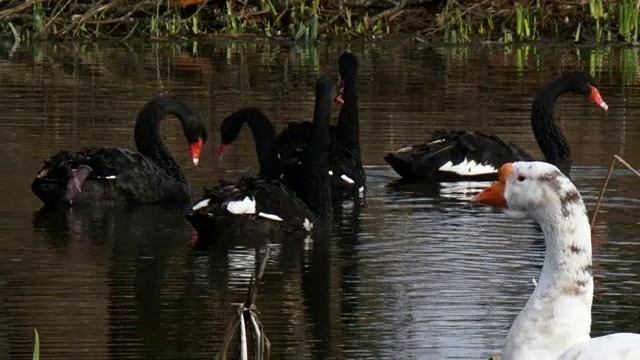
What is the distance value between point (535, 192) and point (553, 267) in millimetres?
271

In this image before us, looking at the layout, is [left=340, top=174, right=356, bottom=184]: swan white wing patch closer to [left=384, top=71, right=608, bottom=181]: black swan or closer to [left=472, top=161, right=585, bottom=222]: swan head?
[left=384, top=71, right=608, bottom=181]: black swan

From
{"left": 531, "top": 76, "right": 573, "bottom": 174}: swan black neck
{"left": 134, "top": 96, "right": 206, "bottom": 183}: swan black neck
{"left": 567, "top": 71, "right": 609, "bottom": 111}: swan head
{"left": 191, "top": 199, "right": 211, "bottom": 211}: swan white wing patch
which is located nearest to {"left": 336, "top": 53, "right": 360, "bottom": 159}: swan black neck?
{"left": 134, "top": 96, "right": 206, "bottom": 183}: swan black neck

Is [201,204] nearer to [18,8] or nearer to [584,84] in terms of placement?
[584,84]

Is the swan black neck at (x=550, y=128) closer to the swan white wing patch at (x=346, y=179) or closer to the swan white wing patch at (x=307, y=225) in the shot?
the swan white wing patch at (x=346, y=179)

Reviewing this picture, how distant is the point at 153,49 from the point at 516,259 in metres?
15.6

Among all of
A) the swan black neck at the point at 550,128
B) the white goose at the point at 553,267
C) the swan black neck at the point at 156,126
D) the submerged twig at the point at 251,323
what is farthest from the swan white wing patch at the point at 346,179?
the submerged twig at the point at 251,323

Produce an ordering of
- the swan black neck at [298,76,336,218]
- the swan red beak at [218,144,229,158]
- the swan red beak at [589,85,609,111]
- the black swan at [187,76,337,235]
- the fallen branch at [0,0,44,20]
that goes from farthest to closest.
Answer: the fallen branch at [0,0,44,20] → the swan red beak at [589,85,609,111] → the swan red beak at [218,144,229,158] → the swan black neck at [298,76,336,218] → the black swan at [187,76,337,235]

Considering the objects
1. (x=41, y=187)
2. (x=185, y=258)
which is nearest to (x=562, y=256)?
(x=185, y=258)

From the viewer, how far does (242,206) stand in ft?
36.9

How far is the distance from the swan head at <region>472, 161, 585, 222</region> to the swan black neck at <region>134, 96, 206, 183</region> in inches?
296

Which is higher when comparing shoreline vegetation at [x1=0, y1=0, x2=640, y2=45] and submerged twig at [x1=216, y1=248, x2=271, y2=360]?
shoreline vegetation at [x1=0, y1=0, x2=640, y2=45]

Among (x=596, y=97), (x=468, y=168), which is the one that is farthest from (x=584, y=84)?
(x=468, y=168)

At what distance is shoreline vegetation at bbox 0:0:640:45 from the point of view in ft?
87.7

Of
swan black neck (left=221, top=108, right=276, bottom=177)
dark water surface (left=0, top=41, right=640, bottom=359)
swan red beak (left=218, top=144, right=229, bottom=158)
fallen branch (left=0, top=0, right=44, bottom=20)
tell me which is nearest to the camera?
dark water surface (left=0, top=41, right=640, bottom=359)
